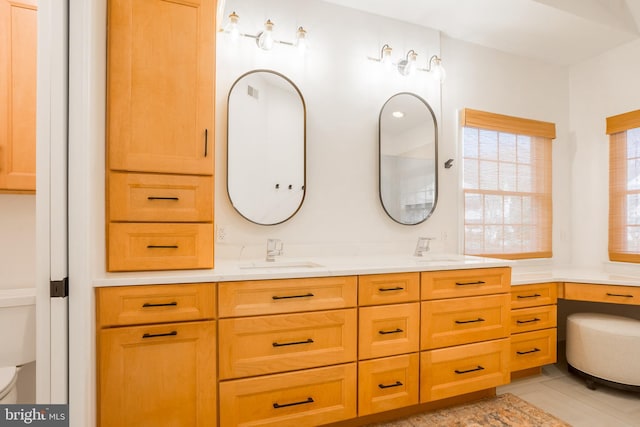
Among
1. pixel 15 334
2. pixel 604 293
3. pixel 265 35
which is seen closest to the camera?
pixel 15 334

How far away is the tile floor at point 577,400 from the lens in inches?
81.7

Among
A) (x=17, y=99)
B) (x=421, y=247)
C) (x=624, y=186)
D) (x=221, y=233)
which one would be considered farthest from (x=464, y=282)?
(x=17, y=99)

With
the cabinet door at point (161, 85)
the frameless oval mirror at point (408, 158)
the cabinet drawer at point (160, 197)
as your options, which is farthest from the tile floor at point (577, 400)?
the cabinet door at point (161, 85)

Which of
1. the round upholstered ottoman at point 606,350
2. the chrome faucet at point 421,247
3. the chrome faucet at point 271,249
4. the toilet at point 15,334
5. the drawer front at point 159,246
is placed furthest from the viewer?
the chrome faucet at point 421,247

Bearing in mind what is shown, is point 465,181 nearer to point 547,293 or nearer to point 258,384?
point 547,293

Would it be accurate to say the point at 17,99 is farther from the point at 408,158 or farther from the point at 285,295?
the point at 408,158

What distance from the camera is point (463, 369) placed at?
7.02 feet

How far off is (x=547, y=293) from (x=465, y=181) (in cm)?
108

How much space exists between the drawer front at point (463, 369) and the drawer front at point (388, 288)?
376 mm

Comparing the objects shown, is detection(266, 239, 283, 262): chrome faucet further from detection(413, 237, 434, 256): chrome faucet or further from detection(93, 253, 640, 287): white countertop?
detection(413, 237, 434, 256): chrome faucet

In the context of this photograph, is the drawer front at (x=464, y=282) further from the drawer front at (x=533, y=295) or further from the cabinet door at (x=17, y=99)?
the cabinet door at (x=17, y=99)

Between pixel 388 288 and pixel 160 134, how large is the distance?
1449 millimetres

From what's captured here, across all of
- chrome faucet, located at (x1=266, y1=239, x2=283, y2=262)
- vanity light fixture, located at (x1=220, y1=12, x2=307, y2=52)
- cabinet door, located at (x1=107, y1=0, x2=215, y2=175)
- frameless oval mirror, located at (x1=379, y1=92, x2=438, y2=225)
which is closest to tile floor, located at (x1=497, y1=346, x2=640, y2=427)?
frameless oval mirror, located at (x1=379, y1=92, x2=438, y2=225)

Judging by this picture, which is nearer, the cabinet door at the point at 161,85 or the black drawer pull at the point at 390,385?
the cabinet door at the point at 161,85
